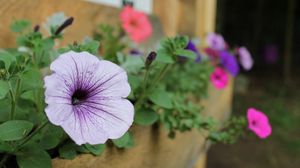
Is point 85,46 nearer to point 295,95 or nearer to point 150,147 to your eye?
point 150,147

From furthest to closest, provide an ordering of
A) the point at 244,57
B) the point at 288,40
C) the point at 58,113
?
the point at 288,40, the point at 244,57, the point at 58,113

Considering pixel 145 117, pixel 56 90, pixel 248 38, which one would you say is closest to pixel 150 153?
pixel 145 117

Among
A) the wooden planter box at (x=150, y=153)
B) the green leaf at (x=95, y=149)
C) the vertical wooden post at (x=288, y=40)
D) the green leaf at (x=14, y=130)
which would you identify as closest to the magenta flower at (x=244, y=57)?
the wooden planter box at (x=150, y=153)

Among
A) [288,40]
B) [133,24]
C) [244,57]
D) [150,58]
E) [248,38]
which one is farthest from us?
[248,38]

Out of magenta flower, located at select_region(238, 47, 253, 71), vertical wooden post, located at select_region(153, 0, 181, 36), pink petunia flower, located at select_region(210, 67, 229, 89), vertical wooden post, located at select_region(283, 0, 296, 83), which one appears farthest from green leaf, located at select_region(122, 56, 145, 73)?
vertical wooden post, located at select_region(283, 0, 296, 83)

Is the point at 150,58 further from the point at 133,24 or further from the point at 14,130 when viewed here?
the point at 133,24

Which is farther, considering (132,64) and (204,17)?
(204,17)

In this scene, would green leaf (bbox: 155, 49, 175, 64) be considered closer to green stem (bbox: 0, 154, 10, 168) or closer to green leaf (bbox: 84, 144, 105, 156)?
green leaf (bbox: 84, 144, 105, 156)
